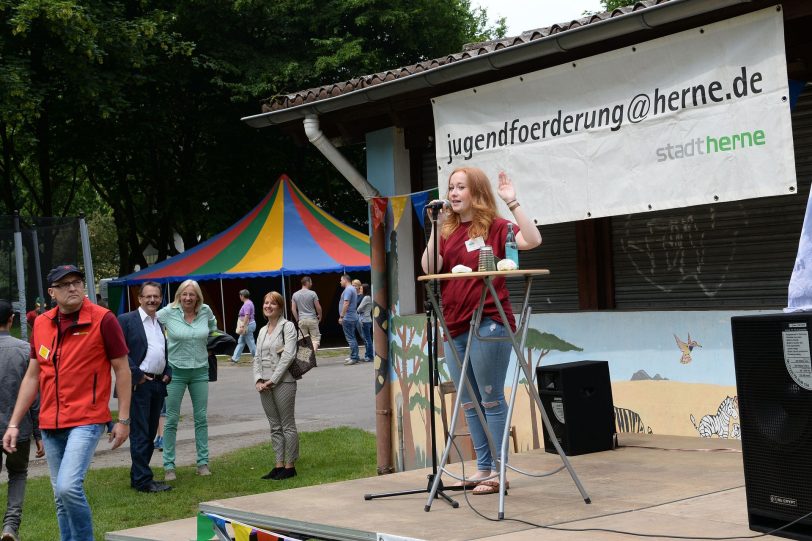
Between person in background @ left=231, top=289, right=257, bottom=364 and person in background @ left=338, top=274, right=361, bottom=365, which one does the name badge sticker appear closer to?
person in background @ left=338, top=274, right=361, bottom=365

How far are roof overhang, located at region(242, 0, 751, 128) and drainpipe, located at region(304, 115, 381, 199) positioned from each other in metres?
0.11

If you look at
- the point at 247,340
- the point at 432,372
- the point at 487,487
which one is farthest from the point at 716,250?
the point at 247,340

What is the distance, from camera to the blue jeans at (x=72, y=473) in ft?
21.9

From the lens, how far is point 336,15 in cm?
3331

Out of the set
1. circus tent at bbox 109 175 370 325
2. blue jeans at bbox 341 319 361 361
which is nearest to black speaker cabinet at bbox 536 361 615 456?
blue jeans at bbox 341 319 361 361

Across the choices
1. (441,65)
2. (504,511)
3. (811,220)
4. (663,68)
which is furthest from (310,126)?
(811,220)

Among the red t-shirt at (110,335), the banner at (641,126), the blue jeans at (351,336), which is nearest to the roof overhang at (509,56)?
the banner at (641,126)

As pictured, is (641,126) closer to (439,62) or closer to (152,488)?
(439,62)

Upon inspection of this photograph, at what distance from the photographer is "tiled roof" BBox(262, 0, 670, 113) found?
312 inches

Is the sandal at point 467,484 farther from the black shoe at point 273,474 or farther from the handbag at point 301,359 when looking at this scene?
the black shoe at point 273,474

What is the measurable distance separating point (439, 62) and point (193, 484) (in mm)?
4782

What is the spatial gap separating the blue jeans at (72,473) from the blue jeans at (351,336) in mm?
17789

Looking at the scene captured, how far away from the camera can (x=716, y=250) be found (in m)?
8.48

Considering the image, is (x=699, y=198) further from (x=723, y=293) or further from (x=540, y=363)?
(x=540, y=363)
